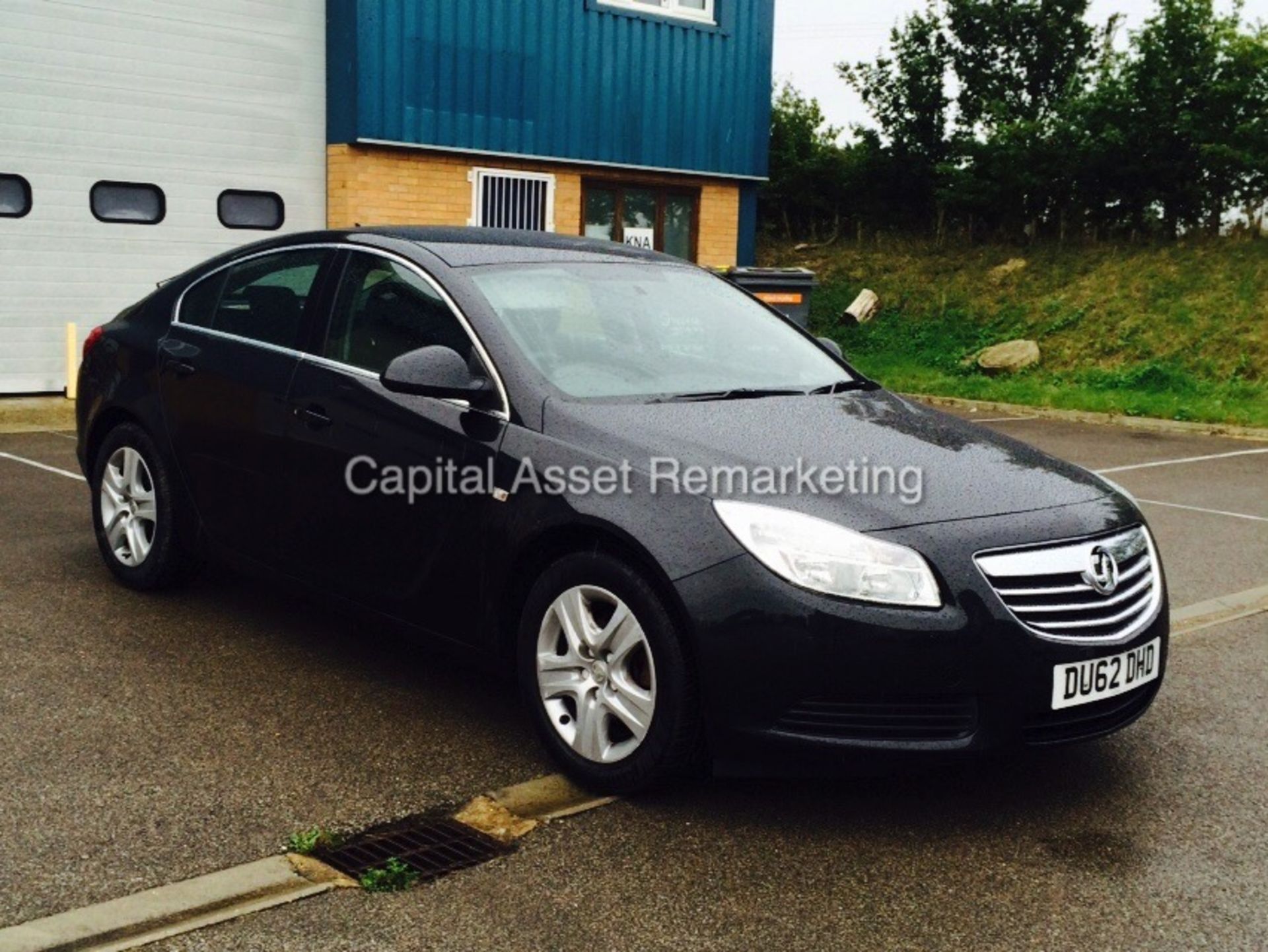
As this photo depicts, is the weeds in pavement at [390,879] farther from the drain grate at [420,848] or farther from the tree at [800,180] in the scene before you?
the tree at [800,180]

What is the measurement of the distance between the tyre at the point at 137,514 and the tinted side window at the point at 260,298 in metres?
0.59

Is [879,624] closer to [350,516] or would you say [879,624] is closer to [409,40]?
[350,516]

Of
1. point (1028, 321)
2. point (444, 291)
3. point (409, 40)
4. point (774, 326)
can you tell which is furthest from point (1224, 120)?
point (444, 291)

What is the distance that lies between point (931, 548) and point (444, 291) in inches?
74.3

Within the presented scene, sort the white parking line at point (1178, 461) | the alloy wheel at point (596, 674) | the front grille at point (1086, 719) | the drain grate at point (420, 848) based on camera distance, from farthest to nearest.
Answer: the white parking line at point (1178, 461) < the alloy wheel at point (596, 674) < the front grille at point (1086, 719) < the drain grate at point (420, 848)

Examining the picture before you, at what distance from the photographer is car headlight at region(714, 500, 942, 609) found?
12.1ft

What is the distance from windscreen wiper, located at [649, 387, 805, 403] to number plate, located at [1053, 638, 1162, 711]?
54.9 inches

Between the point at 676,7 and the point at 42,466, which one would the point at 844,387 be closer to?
the point at 42,466

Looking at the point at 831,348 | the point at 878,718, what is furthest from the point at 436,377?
the point at 831,348

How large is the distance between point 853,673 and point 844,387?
1.68 meters

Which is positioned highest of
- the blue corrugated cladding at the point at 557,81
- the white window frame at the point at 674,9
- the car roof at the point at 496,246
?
the white window frame at the point at 674,9

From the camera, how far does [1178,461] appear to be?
481 inches

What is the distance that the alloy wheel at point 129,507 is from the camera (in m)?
6.01

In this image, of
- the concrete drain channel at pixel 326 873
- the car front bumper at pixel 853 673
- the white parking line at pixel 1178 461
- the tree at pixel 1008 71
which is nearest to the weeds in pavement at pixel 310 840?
the concrete drain channel at pixel 326 873
